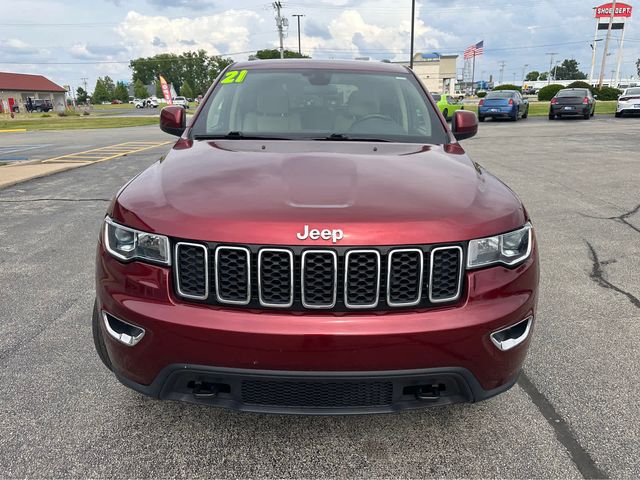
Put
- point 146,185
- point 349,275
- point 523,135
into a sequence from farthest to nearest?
point 523,135 → point 146,185 → point 349,275

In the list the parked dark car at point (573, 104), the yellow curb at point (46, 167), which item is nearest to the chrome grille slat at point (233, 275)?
the yellow curb at point (46, 167)

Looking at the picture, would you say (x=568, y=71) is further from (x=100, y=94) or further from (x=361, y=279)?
(x=361, y=279)

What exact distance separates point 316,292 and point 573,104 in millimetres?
28180

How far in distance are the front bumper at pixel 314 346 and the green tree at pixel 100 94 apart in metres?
136

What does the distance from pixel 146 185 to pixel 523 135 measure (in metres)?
18.1

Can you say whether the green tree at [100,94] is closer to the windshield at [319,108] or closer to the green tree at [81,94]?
the green tree at [81,94]

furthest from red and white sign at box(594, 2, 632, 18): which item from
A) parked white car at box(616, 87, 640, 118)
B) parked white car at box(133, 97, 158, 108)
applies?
parked white car at box(133, 97, 158, 108)

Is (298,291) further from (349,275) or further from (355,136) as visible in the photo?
(355,136)

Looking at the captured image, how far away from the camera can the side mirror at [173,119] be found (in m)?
3.71

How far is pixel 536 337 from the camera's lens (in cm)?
330

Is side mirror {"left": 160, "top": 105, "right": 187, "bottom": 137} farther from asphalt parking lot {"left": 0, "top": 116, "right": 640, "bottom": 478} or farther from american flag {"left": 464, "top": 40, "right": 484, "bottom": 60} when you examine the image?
american flag {"left": 464, "top": 40, "right": 484, "bottom": 60}

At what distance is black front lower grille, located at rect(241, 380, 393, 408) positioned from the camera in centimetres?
195

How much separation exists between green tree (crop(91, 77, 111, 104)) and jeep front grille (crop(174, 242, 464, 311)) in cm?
13605

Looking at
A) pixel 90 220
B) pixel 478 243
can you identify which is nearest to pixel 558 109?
pixel 90 220
